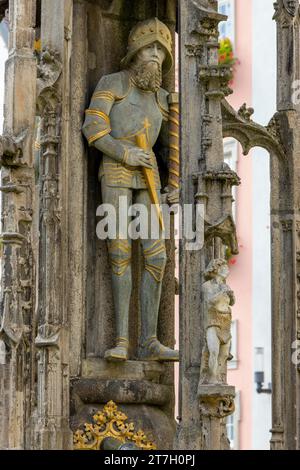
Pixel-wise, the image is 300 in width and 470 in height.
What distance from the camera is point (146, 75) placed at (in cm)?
1961

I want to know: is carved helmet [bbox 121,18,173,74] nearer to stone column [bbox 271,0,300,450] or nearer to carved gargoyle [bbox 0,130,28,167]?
stone column [bbox 271,0,300,450]

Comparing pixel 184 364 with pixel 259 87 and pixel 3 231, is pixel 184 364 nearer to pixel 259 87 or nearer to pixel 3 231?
pixel 3 231

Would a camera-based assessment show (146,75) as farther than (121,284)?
Yes

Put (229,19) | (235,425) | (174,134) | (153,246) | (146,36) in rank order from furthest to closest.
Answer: (229,19), (235,425), (174,134), (146,36), (153,246)

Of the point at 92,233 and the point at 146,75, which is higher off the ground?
the point at 146,75

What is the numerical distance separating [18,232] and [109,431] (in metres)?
1.93

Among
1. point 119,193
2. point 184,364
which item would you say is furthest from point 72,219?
point 184,364

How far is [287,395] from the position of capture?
18.9 m

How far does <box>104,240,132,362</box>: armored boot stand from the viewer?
19.2 metres

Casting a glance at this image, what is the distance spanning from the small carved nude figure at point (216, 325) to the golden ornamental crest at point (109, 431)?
1.12 meters

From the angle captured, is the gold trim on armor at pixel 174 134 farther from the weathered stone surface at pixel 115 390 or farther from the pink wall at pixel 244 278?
the pink wall at pixel 244 278

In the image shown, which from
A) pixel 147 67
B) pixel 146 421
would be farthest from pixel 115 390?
pixel 147 67

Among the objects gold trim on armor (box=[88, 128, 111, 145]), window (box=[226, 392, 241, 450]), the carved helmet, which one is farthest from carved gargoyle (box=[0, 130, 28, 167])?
window (box=[226, 392, 241, 450])

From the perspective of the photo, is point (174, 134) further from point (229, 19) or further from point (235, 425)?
point (229, 19)
